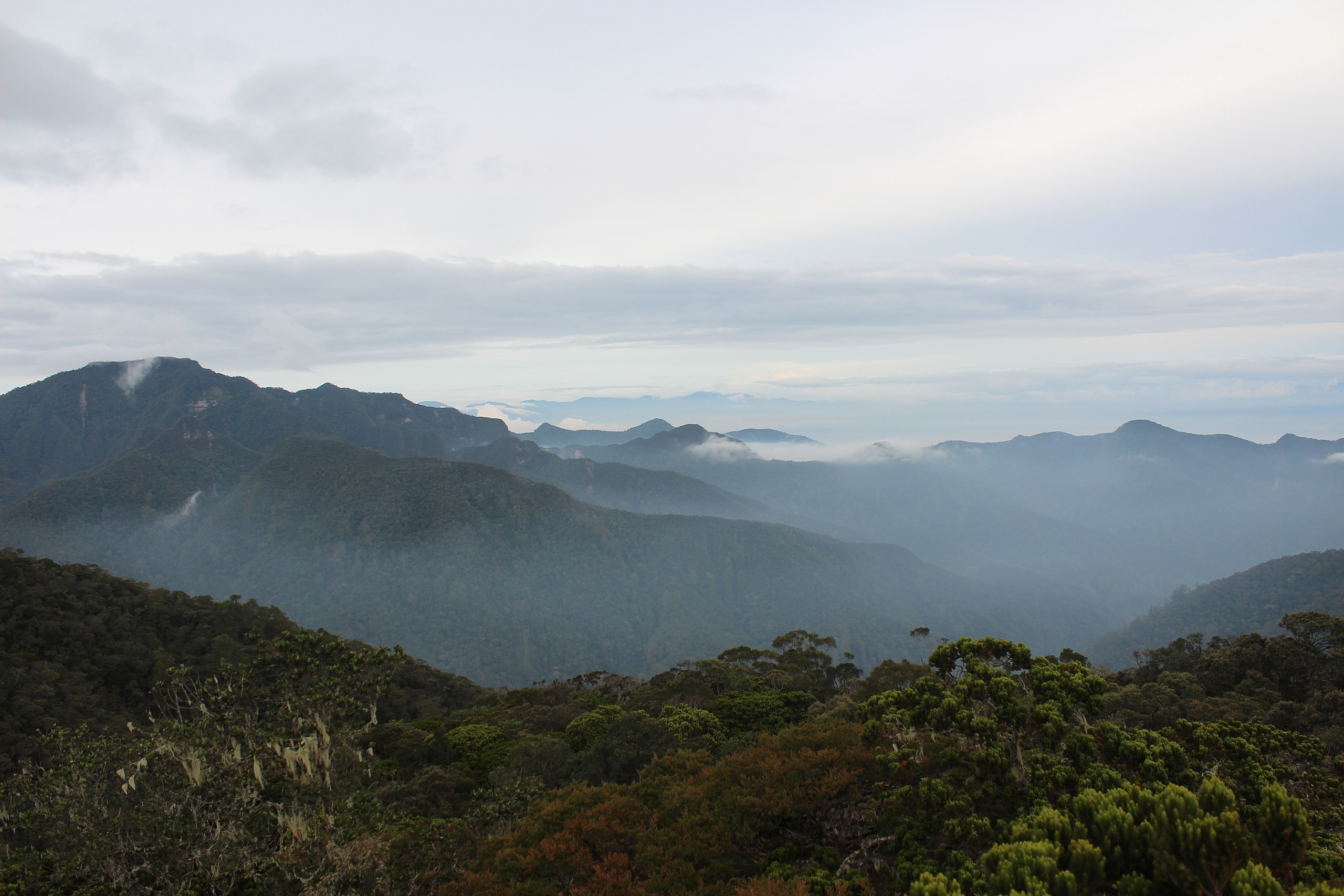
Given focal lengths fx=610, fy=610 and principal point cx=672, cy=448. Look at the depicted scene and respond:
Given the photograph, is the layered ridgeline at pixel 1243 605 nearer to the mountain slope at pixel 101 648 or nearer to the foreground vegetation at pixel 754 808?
the foreground vegetation at pixel 754 808

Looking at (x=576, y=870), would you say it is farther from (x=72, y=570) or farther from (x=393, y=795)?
(x=72, y=570)

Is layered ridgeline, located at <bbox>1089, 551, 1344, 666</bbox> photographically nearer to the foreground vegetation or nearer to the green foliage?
the foreground vegetation

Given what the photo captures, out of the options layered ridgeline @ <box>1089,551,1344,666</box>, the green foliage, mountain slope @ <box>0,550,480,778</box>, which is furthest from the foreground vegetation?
layered ridgeline @ <box>1089,551,1344,666</box>

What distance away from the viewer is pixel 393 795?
3027 cm

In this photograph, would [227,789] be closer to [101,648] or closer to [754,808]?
[754,808]

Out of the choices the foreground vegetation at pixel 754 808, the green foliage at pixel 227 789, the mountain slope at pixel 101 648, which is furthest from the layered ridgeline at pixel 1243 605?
the green foliage at pixel 227 789

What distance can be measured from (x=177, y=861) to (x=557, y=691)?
5414 centimetres

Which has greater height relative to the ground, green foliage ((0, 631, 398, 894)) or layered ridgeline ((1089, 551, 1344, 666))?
green foliage ((0, 631, 398, 894))

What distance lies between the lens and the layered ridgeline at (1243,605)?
14825 cm

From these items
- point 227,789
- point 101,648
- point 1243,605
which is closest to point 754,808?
point 227,789

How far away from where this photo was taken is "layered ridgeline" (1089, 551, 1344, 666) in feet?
486

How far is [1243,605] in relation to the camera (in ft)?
534

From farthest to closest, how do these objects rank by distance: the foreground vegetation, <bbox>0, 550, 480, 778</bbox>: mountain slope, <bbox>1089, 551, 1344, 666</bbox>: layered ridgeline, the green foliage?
<bbox>1089, 551, 1344, 666</bbox>: layered ridgeline
<bbox>0, 550, 480, 778</bbox>: mountain slope
the green foliage
the foreground vegetation

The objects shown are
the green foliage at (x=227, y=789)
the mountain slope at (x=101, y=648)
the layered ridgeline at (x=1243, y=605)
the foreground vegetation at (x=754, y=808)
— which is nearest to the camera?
the foreground vegetation at (x=754, y=808)
